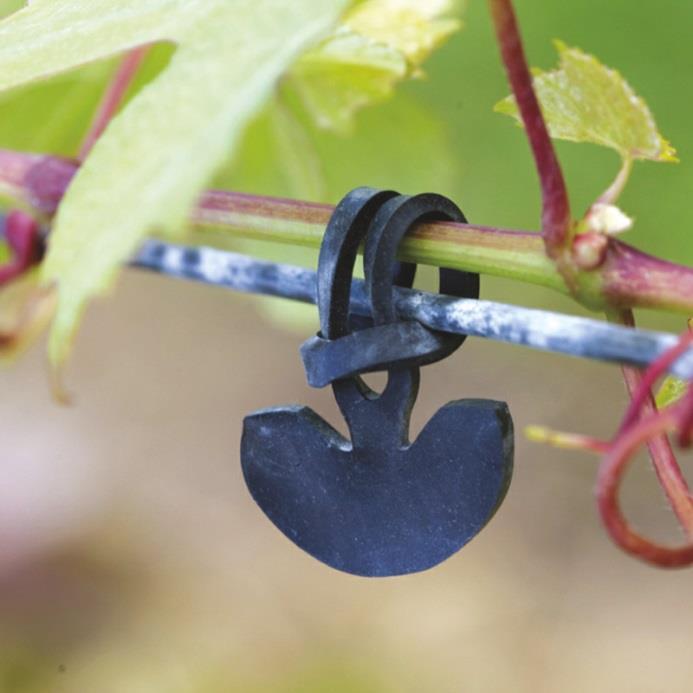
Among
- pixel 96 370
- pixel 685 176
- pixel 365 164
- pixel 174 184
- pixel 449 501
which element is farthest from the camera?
pixel 96 370

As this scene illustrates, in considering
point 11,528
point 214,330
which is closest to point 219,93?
point 11,528

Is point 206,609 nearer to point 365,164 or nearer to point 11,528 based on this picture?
point 11,528

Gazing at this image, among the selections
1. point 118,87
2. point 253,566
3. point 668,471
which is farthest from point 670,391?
point 253,566

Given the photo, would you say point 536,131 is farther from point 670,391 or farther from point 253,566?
point 253,566

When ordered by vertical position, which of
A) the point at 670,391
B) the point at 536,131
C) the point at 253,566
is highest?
the point at 536,131

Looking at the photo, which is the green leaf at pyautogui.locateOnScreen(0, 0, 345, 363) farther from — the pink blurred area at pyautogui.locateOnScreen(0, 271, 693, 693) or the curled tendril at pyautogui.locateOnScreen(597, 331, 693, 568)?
the pink blurred area at pyautogui.locateOnScreen(0, 271, 693, 693)

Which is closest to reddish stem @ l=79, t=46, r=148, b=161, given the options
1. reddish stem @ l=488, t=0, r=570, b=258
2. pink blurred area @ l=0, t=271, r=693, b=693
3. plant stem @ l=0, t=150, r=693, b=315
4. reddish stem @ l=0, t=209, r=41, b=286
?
reddish stem @ l=0, t=209, r=41, b=286
